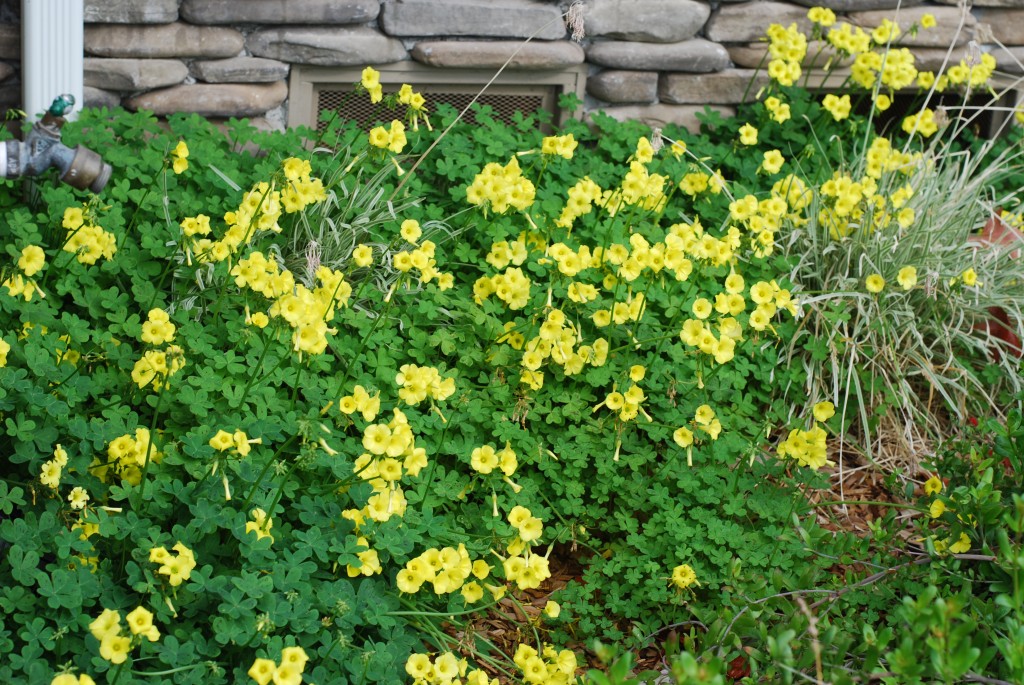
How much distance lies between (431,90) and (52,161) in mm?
1390

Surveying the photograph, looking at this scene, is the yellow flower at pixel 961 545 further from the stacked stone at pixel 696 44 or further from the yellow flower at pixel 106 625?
the stacked stone at pixel 696 44

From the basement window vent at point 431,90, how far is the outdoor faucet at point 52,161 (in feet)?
3.00

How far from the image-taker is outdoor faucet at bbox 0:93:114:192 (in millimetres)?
2867

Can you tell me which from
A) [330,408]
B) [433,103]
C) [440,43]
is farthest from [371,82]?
[330,408]

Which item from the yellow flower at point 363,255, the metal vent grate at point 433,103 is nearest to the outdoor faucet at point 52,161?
the yellow flower at point 363,255

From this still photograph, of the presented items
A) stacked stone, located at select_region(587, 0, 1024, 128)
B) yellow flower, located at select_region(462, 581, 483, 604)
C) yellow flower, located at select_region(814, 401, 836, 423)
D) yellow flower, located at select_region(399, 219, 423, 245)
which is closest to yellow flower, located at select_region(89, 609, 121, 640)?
yellow flower, located at select_region(462, 581, 483, 604)

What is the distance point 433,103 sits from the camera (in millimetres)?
3885

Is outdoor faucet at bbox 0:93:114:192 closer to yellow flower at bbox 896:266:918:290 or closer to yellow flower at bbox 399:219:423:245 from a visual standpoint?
yellow flower at bbox 399:219:423:245

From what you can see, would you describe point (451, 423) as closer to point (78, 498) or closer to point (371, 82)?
point (78, 498)

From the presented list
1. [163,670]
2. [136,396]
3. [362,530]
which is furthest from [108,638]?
[136,396]

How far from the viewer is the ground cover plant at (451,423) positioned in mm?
2246

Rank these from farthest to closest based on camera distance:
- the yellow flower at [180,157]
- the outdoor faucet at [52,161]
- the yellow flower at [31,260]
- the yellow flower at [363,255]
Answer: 1. the yellow flower at [180,157]
2. the outdoor faucet at [52,161]
3. the yellow flower at [363,255]
4. the yellow flower at [31,260]

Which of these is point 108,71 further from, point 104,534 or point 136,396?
point 104,534

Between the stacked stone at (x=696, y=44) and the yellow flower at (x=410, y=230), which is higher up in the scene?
the stacked stone at (x=696, y=44)
